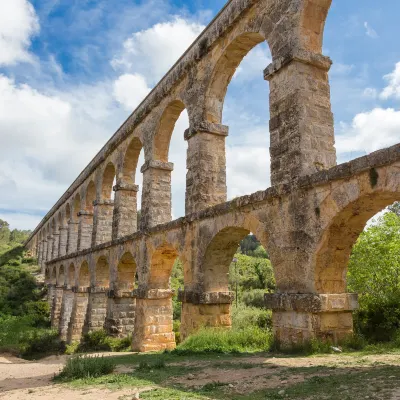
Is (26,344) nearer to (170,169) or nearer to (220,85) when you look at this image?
(170,169)

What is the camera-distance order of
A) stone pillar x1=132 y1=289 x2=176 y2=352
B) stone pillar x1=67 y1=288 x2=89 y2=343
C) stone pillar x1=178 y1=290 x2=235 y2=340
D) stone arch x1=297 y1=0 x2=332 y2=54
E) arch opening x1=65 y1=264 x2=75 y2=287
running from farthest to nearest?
arch opening x1=65 y1=264 x2=75 y2=287
stone pillar x1=67 y1=288 x2=89 y2=343
stone pillar x1=132 y1=289 x2=176 y2=352
stone pillar x1=178 y1=290 x2=235 y2=340
stone arch x1=297 y1=0 x2=332 y2=54

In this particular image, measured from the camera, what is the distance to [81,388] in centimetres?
466

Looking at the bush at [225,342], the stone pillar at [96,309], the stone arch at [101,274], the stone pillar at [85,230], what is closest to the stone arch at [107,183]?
the stone pillar at [85,230]

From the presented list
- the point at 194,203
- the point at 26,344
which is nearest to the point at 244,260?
the point at 26,344

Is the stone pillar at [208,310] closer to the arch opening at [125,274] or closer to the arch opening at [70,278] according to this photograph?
the arch opening at [125,274]

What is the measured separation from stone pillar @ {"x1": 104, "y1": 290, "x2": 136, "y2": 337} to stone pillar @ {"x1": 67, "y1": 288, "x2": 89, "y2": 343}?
3.77 meters

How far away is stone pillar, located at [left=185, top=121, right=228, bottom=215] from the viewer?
880 centimetres

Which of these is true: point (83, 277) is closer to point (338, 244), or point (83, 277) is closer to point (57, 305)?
point (57, 305)

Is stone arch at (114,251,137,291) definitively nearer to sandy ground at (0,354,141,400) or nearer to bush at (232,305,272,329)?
bush at (232,305,272,329)

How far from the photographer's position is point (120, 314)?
1241 cm

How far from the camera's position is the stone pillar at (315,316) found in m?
5.29

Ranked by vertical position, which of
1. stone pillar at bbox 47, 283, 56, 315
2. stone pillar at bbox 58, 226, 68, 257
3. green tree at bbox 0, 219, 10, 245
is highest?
green tree at bbox 0, 219, 10, 245

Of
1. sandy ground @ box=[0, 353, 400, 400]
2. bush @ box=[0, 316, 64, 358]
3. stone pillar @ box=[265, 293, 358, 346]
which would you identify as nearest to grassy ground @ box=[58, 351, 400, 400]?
sandy ground @ box=[0, 353, 400, 400]

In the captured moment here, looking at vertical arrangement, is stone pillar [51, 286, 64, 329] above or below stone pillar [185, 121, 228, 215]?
below
